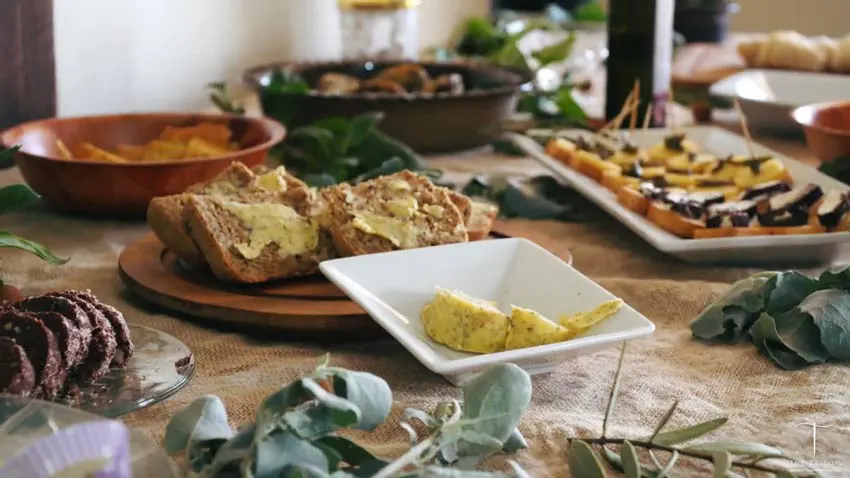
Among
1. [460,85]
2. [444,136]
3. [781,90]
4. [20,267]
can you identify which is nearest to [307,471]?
[20,267]

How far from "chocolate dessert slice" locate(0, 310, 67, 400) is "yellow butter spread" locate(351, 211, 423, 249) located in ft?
1.09

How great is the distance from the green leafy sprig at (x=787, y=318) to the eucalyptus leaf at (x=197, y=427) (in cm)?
46

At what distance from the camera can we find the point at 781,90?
200 cm

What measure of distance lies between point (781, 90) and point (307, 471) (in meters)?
1.67

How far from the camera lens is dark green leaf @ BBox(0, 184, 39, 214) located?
86cm

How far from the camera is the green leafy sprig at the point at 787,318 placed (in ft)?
2.78

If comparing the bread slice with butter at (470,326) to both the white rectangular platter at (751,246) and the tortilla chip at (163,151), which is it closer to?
the white rectangular platter at (751,246)

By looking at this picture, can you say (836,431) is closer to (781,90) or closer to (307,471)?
(307,471)

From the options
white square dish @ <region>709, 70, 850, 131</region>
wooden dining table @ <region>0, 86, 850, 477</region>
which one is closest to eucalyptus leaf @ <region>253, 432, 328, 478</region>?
wooden dining table @ <region>0, 86, 850, 477</region>

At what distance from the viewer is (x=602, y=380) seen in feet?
2.70

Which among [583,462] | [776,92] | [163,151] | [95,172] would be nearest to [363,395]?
[583,462]

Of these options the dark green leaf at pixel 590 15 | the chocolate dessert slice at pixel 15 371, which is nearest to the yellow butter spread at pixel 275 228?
the chocolate dessert slice at pixel 15 371

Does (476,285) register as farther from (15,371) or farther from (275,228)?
(15,371)

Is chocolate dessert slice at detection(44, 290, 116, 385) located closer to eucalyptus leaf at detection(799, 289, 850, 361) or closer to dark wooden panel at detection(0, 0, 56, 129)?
eucalyptus leaf at detection(799, 289, 850, 361)
